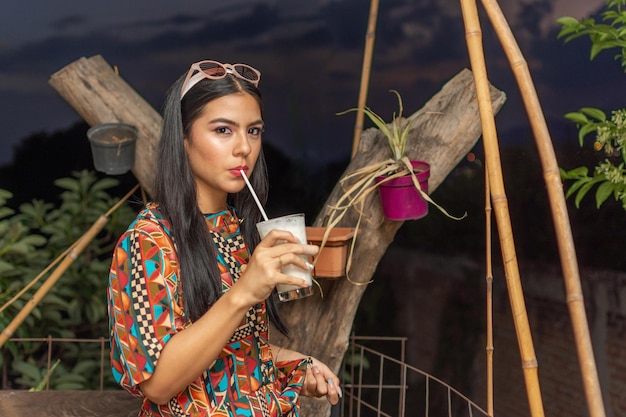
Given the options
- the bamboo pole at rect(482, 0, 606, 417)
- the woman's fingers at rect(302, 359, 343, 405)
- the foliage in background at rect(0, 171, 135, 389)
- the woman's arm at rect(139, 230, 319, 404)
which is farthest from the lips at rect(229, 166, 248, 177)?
the foliage in background at rect(0, 171, 135, 389)

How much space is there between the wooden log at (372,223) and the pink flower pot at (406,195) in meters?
0.14

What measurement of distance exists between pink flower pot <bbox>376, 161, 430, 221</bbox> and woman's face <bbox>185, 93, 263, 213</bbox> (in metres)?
0.81

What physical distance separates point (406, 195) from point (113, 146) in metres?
1.08

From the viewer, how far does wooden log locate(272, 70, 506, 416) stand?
8.16ft

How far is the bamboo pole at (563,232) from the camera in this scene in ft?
5.35

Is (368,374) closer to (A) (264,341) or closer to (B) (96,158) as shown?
(B) (96,158)

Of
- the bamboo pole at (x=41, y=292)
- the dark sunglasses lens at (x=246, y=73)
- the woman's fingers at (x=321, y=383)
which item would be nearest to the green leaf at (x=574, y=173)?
the woman's fingers at (x=321, y=383)

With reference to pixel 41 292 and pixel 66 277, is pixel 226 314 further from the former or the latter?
pixel 66 277

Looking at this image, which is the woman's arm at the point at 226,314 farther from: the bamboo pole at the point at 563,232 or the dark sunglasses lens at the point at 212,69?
the bamboo pole at the point at 563,232

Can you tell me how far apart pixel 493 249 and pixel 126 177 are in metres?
2.18

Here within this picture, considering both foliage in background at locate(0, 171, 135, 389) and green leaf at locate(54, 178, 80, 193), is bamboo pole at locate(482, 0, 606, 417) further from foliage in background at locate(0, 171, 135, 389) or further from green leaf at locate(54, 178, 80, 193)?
green leaf at locate(54, 178, 80, 193)

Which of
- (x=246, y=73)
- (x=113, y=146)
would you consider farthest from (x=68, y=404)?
(x=246, y=73)

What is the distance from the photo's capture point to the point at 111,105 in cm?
282

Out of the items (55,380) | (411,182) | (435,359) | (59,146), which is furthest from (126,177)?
(411,182)
